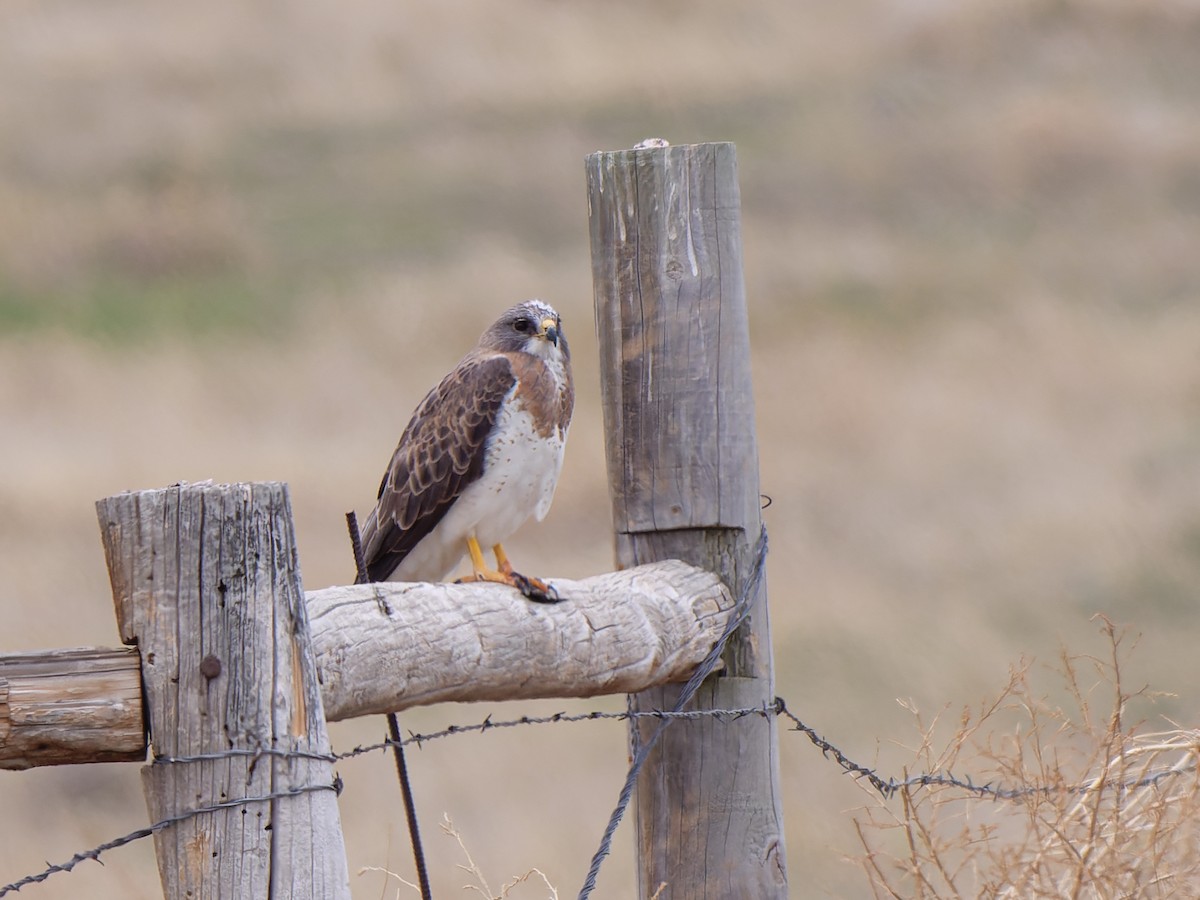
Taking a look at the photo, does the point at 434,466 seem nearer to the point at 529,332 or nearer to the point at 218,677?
the point at 529,332

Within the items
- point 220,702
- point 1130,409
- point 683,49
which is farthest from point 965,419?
point 220,702

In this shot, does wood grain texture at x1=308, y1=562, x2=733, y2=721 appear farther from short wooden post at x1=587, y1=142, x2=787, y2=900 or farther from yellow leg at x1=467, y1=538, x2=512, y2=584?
yellow leg at x1=467, y1=538, x2=512, y2=584

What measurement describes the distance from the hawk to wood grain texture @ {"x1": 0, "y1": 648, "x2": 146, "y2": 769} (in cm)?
167

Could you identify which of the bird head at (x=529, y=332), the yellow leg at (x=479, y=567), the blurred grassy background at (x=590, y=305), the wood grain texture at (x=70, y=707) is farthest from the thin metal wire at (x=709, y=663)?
the blurred grassy background at (x=590, y=305)

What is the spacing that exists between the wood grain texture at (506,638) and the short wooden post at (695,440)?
0.38 feet

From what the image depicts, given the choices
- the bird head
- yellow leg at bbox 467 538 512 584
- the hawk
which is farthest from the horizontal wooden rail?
the bird head

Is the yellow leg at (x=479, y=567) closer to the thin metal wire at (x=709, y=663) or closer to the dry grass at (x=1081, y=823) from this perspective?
the thin metal wire at (x=709, y=663)

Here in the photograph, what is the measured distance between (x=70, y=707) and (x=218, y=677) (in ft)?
0.61

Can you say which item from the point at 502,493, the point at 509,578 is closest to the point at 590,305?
the point at 502,493

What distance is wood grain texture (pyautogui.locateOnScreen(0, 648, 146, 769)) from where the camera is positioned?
2041 millimetres

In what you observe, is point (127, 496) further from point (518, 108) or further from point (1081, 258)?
point (518, 108)

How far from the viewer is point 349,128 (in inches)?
669

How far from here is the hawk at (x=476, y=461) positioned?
151 inches

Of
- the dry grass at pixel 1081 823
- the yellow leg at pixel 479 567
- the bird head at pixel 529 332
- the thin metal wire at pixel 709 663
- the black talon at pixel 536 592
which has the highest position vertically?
the bird head at pixel 529 332
